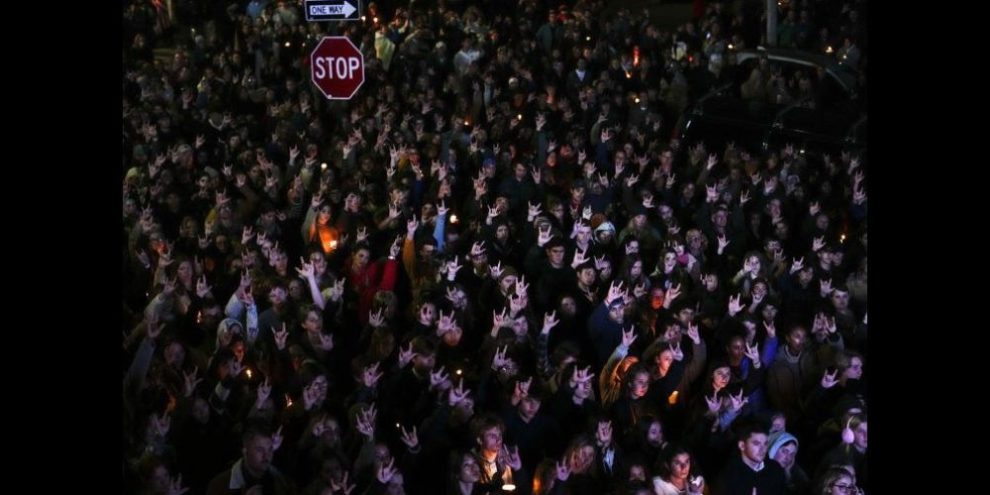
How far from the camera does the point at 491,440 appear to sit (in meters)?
5.06

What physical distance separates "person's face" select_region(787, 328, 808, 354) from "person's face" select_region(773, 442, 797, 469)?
3.38 feet

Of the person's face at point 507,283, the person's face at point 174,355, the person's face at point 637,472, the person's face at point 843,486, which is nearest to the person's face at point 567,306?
the person's face at point 507,283

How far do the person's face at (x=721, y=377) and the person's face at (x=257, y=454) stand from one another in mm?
2174

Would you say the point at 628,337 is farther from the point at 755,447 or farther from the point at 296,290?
the point at 296,290

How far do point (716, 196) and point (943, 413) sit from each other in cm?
704

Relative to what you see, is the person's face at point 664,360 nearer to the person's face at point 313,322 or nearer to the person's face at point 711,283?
the person's face at point 711,283

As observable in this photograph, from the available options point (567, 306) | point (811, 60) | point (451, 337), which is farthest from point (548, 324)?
point (811, 60)

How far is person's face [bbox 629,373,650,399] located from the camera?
5.73 metres

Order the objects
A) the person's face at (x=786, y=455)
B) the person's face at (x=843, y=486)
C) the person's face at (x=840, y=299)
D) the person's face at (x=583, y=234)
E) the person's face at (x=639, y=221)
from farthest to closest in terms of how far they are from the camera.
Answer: the person's face at (x=639, y=221), the person's face at (x=583, y=234), the person's face at (x=840, y=299), the person's face at (x=786, y=455), the person's face at (x=843, y=486)

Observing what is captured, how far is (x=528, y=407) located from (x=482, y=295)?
1933mm

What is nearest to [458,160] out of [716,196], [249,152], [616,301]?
[249,152]

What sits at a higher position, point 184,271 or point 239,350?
point 184,271

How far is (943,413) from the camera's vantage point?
2.40 metres

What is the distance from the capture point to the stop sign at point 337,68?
8258 mm
